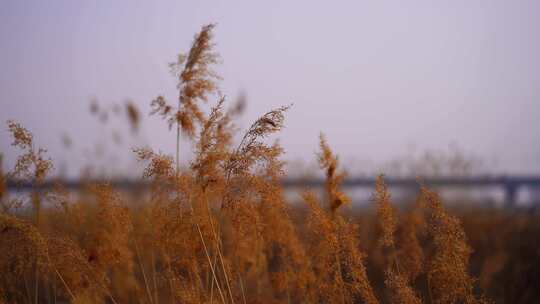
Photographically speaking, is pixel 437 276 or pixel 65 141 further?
pixel 65 141

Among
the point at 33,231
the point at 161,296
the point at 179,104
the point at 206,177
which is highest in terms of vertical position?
the point at 179,104

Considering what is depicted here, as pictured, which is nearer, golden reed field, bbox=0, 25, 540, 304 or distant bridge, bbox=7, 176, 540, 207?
golden reed field, bbox=0, 25, 540, 304

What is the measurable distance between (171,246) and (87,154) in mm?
5256

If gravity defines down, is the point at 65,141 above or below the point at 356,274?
above

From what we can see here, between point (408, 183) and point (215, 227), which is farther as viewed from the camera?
point (408, 183)

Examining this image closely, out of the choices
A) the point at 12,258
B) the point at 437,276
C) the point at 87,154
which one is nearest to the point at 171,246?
the point at 12,258

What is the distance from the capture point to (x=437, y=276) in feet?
9.66

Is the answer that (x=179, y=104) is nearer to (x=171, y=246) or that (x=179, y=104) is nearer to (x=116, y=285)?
(x=171, y=246)

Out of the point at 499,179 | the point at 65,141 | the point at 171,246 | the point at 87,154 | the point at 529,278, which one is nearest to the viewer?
the point at 171,246

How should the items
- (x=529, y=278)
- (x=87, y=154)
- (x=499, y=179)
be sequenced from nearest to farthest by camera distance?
1. (x=529, y=278)
2. (x=87, y=154)
3. (x=499, y=179)

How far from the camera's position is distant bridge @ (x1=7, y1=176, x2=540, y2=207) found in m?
3.59

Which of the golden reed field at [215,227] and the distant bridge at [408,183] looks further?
the distant bridge at [408,183]

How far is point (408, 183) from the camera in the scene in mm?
10406

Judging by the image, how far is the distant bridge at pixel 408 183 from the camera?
3595 millimetres
